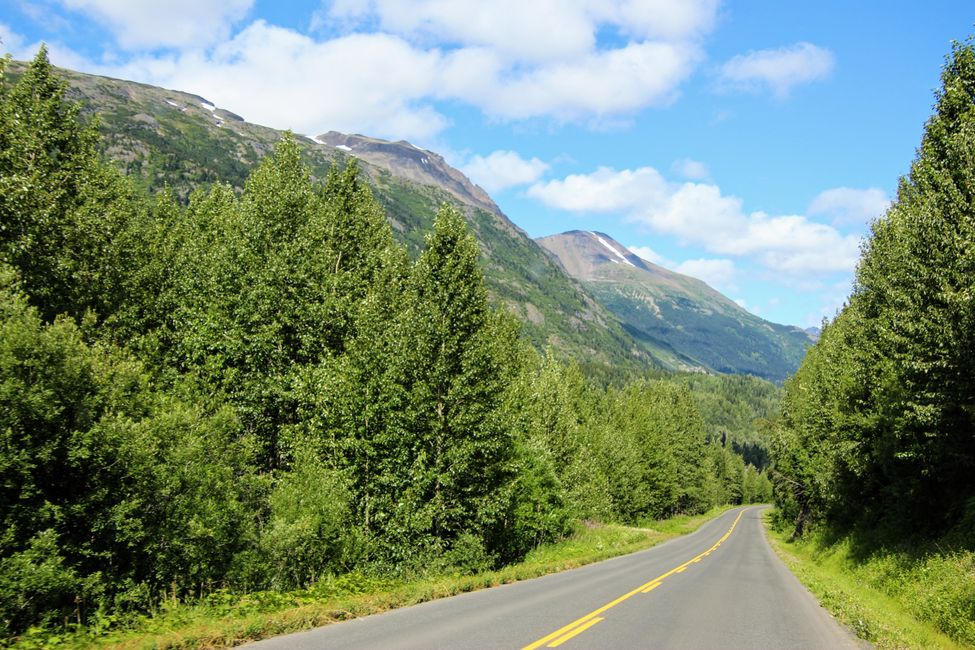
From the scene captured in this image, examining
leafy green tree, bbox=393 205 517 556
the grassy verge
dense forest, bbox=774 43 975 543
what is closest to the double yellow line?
the grassy verge

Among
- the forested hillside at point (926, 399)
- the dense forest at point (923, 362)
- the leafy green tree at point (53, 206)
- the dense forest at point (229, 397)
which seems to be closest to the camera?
the dense forest at point (229, 397)

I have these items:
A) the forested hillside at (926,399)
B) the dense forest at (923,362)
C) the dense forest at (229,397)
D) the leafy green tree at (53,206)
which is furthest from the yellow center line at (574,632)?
the leafy green tree at (53,206)

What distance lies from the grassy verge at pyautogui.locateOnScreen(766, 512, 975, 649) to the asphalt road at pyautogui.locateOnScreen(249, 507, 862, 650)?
88 centimetres

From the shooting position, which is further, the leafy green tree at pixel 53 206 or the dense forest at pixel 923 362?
the leafy green tree at pixel 53 206

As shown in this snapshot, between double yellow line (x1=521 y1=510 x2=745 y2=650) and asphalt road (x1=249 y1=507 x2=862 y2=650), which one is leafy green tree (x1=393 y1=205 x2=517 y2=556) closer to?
asphalt road (x1=249 y1=507 x2=862 y2=650)

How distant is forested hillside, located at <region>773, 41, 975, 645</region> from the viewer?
54.5 feet

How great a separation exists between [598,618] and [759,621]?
4671 millimetres

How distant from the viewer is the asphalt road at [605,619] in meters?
10.3

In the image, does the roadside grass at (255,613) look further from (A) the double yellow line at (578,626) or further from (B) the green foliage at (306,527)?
(A) the double yellow line at (578,626)

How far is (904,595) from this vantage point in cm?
1738

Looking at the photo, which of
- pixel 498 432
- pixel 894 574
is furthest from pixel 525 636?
pixel 894 574

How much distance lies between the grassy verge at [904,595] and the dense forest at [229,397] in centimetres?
1312

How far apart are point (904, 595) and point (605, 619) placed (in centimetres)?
1167

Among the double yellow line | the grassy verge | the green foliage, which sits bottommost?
the grassy verge
